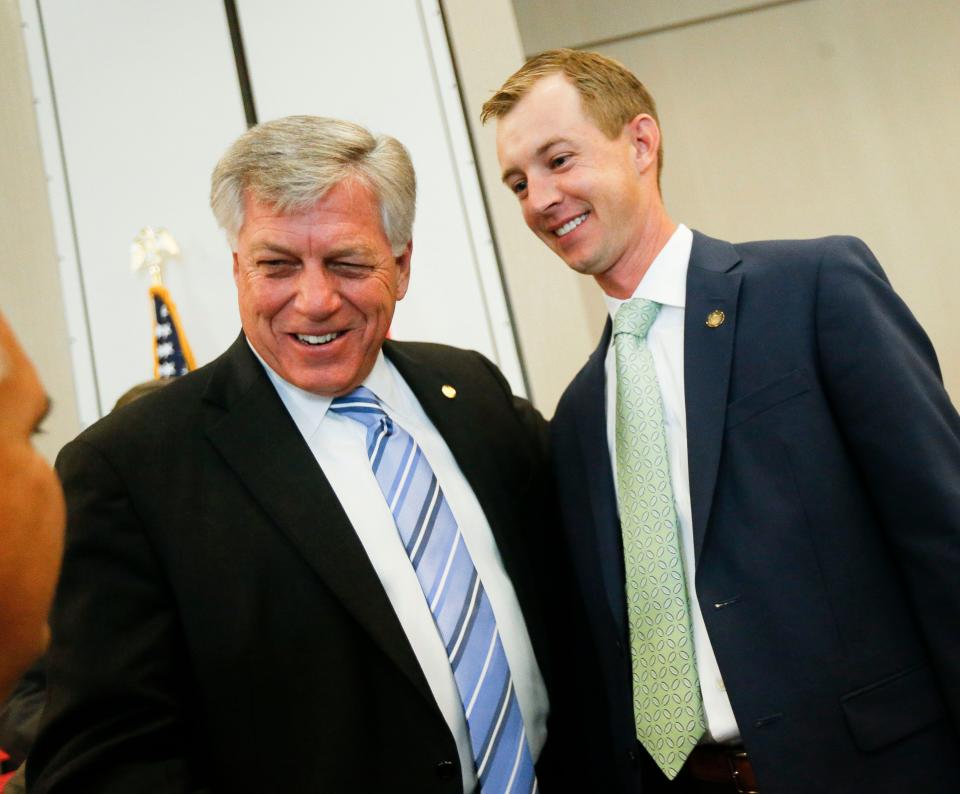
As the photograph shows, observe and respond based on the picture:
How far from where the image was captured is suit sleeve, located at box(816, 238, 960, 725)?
1.46m

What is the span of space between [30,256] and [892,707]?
3.09 meters

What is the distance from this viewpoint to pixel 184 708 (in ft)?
4.85

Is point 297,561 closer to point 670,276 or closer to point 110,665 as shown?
point 110,665

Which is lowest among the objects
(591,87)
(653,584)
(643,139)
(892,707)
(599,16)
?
(892,707)

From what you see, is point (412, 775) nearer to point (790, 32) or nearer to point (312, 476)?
point (312, 476)

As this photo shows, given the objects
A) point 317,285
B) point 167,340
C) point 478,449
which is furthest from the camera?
point 167,340

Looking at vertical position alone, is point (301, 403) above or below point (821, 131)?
below

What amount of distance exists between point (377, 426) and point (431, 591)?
32cm

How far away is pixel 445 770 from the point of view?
148 cm

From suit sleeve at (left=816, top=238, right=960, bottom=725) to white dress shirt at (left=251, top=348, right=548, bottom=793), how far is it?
66cm

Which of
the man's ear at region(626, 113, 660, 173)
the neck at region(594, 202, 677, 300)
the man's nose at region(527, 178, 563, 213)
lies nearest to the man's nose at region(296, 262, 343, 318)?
the man's nose at region(527, 178, 563, 213)

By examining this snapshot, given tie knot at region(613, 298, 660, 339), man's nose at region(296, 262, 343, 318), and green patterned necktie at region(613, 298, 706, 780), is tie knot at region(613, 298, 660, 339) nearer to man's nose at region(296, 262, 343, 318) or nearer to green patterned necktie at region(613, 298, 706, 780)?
green patterned necktie at region(613, 298, 706, 780)

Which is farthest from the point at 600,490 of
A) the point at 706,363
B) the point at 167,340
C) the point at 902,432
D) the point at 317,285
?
the point at 167,340

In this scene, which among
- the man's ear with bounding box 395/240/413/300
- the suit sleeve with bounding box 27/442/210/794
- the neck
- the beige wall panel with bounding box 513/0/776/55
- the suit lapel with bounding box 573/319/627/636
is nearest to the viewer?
the suit sleeve with bounding box 27/442/210/794
